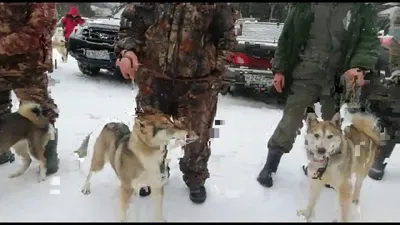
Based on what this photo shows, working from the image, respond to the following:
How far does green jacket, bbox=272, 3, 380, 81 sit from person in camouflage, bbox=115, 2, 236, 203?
592 millimetres

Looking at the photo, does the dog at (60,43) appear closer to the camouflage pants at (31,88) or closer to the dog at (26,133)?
the camouflage pants at (31,88)

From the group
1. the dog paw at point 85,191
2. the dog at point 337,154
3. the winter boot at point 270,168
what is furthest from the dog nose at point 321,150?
the dog paw at point 85,191

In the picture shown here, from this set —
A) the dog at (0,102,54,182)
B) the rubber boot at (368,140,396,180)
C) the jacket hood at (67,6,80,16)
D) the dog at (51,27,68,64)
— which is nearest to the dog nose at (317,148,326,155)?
the rubber boot at (368,140,396,180)

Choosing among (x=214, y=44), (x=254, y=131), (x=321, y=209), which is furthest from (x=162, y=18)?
(x=254, y=131)

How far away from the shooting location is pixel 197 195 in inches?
126

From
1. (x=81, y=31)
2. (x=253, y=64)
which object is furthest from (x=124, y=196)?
(x=81, y=31)

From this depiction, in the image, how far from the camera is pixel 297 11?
330cm

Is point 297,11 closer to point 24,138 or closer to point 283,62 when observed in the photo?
point 283,62

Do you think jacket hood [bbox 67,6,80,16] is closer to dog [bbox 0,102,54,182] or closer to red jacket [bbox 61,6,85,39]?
red jacket [bbox 61,6,85,39]

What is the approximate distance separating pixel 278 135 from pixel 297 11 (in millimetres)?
998

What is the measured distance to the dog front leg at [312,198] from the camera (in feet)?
9.48

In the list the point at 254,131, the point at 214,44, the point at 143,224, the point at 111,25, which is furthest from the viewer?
the point at 111,25

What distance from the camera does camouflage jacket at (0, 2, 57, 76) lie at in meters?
3.23

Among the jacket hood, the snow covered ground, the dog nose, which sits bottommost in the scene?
the snow covered ground
